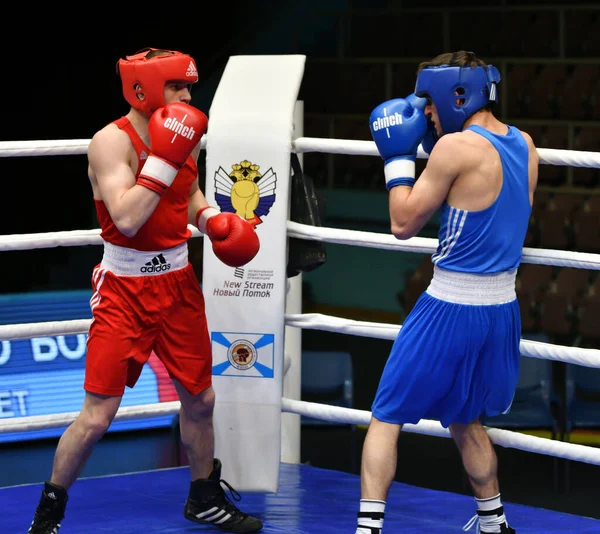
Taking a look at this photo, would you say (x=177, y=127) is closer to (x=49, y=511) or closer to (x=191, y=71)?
(x=191, y=71)

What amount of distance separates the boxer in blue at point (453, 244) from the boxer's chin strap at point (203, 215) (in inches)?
22.7

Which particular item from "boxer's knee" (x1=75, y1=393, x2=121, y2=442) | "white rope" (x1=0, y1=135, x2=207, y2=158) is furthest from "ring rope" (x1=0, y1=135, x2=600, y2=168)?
"boxer's knee" (x1=75, y1=393, x2=121, y2=442)

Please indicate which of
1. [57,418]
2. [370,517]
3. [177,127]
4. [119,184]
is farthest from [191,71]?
[370,517]

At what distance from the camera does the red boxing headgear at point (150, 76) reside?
2.59m

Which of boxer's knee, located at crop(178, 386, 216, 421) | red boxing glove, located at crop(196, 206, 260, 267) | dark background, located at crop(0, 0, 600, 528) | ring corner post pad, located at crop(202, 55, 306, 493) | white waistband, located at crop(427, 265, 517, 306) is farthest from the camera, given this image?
dark background, located at crop(0, 0, 600, 528)

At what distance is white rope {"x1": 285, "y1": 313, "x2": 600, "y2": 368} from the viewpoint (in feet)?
8.50

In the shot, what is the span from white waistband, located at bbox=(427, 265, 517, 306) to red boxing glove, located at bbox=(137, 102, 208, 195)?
66 cm

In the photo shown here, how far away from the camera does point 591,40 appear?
315 inches

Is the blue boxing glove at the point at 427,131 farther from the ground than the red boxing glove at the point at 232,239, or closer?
farther from the ground

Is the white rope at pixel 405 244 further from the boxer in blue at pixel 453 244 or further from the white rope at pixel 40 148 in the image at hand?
the white rope at pixel 40 148

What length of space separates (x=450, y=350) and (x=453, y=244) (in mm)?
240

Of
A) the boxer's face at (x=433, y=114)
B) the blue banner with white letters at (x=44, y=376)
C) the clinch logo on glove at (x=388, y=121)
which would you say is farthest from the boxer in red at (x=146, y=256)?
the blue banner with white letters at (x=44, y=376)

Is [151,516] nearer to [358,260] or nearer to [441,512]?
[441,512]

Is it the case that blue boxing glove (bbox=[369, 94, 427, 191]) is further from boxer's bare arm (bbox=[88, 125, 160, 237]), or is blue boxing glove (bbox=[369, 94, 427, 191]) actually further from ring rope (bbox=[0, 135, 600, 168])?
boxer's bare arm (bbox=[88, 125, 160, 237])
